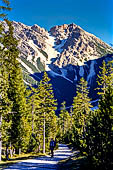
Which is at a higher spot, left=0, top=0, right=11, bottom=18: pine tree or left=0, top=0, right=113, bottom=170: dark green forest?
left=0, top=0, right=11, bottom=18: pine tree

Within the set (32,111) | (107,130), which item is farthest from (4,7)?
(32,111)

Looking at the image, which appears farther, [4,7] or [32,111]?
[32,111]

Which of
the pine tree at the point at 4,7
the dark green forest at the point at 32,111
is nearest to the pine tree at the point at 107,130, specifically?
the dark green forest at the point at 32,111

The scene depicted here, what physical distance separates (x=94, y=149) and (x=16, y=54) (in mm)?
15469

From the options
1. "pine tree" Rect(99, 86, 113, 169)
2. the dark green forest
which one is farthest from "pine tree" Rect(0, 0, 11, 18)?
"pine tree" Rect(99, 86, 113, 169)

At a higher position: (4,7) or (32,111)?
(4,7)

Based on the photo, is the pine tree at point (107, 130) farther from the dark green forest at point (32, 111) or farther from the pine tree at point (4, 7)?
the pine tree at point (4, 7)

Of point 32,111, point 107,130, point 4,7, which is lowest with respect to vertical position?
point 107,130

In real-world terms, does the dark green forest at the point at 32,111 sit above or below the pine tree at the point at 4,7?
below

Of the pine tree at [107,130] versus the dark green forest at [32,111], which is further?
the dark green forest at [32,111]

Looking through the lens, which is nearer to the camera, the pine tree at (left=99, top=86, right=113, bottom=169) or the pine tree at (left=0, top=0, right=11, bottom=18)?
the pine tree at (left=99, top=86, right=113, bottom=169)

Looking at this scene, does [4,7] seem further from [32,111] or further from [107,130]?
[32,111]

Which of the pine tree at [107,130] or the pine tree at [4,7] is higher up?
the pine tree at [4,7]

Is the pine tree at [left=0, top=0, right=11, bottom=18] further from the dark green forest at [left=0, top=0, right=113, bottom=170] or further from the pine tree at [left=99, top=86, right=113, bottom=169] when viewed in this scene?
the pine tree at [left=99, top=86, right=113, bottom=169]
